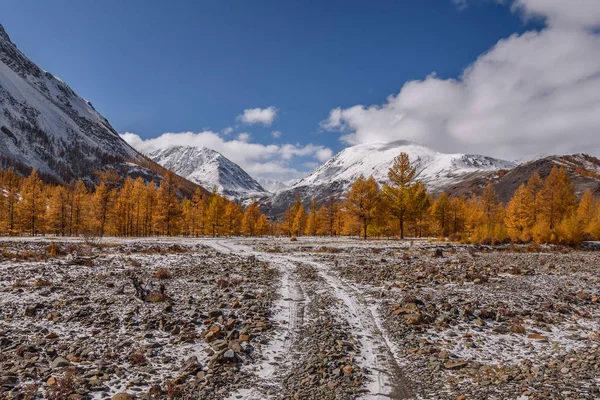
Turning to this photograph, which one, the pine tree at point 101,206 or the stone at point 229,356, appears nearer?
the stone at point 229,356

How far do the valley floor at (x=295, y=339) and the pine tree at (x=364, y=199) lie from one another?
37.1 metres

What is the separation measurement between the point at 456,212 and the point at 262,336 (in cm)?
7479

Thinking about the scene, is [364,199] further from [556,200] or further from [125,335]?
[125,335]

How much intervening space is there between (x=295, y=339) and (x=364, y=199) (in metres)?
46.8

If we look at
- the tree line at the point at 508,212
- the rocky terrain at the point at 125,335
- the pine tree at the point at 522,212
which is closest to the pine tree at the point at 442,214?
the tree line at the point at 508,212

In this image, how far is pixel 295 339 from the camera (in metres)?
9.73

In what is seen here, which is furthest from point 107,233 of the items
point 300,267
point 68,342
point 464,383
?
point 464,383

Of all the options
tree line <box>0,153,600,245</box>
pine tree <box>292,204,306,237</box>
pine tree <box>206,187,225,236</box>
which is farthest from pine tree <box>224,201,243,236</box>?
pine tree <box>292,204,306,237</box>

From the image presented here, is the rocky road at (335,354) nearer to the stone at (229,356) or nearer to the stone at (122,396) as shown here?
the stone at (229,356)

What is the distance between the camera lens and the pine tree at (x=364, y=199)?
2144 inches

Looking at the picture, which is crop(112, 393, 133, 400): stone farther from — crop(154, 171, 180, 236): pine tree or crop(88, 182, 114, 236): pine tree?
crop(88, 182, 114, 236): pine tree

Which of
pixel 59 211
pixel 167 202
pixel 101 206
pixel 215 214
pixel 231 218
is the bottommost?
pixel 231 218

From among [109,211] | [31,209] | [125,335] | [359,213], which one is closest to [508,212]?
[359,213]

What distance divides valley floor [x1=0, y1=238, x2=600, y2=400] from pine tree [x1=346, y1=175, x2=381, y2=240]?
37.1 meters
